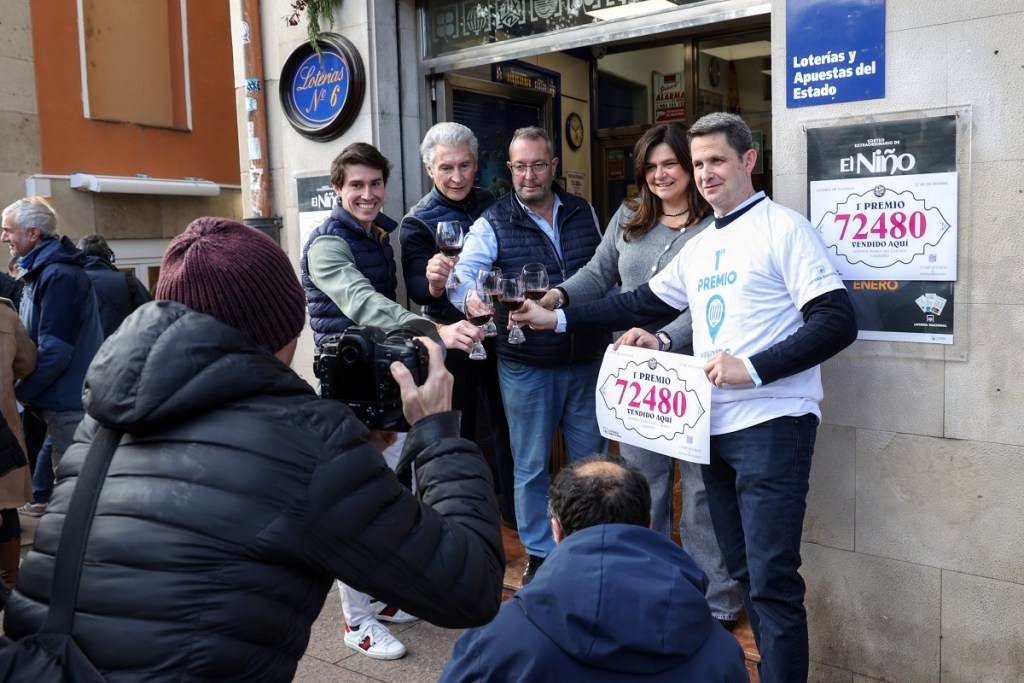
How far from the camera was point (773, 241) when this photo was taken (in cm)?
301

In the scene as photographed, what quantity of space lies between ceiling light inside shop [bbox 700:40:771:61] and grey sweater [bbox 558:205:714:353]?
394cm

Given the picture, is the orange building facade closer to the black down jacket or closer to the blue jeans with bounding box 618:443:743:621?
the blue jeans with bounding box 618:443:743:621

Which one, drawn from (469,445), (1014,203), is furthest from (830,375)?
(469,445)

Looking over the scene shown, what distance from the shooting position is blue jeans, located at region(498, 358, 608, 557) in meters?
4.23

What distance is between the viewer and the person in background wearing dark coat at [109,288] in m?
6.12

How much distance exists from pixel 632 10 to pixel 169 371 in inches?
140

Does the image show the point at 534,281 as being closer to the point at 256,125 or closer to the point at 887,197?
the point at 887,197

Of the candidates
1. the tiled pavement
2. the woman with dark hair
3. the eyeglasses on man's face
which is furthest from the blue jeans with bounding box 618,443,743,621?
the eyeglasses on man's face

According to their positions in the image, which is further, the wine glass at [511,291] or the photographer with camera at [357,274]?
the photographer with camera at [357,274]

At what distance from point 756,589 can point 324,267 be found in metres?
2.20

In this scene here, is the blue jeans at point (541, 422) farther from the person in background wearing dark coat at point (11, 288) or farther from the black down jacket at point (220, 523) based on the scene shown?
the person in background wearing dark coat at point (11, 288)

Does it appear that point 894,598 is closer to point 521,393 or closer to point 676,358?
point 676,358

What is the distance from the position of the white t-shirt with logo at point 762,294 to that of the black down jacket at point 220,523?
5.86 ft

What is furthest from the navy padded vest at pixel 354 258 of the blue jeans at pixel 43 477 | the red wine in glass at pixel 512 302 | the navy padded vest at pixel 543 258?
the blue jeans at pixel 43 477
